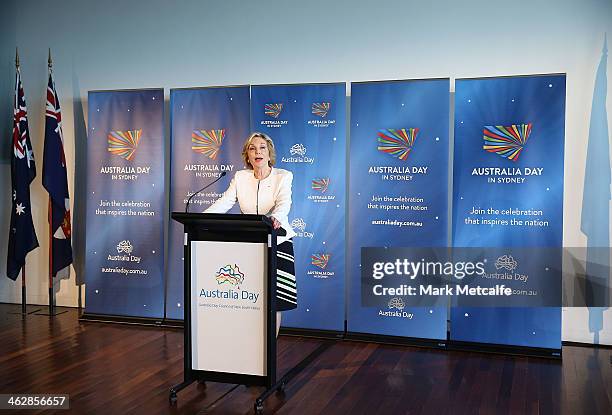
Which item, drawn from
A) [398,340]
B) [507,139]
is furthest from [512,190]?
[398,340]

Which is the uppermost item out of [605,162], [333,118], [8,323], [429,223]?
[333,118]

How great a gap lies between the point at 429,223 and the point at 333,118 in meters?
1.29

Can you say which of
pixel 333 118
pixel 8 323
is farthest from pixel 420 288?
pixel 8 323

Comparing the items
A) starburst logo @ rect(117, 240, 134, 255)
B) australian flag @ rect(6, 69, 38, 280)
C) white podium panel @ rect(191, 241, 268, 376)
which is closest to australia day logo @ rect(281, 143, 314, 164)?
starburst logo @ rect(117, 240, 134, 255)

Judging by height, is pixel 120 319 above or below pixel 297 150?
below

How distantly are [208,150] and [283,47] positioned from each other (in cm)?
127

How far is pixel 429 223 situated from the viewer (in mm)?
5422

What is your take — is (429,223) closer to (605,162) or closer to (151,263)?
(605,162)

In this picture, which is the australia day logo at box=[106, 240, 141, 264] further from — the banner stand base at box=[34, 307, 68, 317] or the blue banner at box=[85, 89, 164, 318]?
the banner stand base at box=[34, 307, 68, 317]

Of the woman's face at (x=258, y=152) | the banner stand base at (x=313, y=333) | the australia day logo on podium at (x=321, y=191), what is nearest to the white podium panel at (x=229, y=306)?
the woman's face at (x=258, y=152)

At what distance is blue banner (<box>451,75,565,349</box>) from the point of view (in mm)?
5102

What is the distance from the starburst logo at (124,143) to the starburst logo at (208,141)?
0.60 m

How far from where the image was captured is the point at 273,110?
5848 millimetres

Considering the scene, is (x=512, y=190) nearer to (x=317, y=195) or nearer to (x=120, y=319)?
(x=317, y=195)
